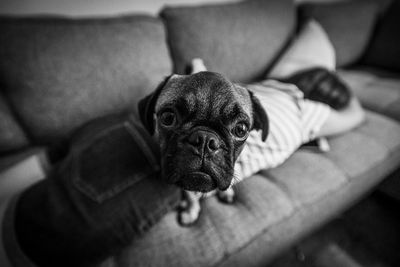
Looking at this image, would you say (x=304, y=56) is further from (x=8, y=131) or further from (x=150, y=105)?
(x=8, y=131)

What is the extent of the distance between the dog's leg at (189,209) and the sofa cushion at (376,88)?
169cm

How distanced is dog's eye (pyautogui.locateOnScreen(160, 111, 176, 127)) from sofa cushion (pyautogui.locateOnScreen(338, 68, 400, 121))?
1790mm

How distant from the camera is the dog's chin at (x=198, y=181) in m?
0.83

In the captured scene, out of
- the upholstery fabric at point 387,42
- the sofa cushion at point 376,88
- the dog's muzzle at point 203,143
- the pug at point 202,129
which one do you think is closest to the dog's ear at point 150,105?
the pug at point 202,129

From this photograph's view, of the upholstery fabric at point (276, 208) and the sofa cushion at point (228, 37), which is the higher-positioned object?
the sofa cushion at point (228, 37)

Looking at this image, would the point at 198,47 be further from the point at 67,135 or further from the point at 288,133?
the point at 67,135

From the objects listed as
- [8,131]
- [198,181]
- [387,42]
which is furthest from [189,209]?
[387,42]

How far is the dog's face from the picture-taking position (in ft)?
2.68

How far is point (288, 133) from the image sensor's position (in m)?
1.28

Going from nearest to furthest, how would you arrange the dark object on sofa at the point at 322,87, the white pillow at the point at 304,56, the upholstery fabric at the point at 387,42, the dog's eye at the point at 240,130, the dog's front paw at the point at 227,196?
the dog's eye at the point at 240,130 → the dog's front paw at the point at 227,196 → the dark object on sofa at the point at 322,87 → the white pillow at the point at 304,56 → the upholstery fabric at the point at 387,42

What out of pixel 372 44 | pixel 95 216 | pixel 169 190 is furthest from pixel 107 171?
pixel 372 44

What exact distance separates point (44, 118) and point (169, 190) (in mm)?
987

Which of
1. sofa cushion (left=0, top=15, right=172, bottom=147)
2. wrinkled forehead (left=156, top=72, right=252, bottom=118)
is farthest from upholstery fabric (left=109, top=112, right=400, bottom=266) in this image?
sofa cushion (left=0, top=15, right=172, bottom=147)

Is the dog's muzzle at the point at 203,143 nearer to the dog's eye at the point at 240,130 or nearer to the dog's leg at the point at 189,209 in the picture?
the dog's eye at the point at 240,130
